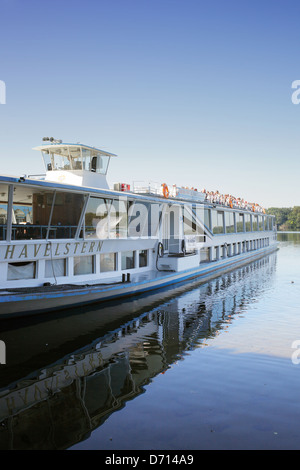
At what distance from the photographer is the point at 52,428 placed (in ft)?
24.8

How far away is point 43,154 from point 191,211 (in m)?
14.3

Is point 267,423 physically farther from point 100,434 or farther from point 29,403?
point 29,403

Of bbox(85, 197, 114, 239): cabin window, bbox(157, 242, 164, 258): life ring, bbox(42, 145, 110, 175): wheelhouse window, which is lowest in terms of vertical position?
bbox(157, 242, 164, 258): life ring

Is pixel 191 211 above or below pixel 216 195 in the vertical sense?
below

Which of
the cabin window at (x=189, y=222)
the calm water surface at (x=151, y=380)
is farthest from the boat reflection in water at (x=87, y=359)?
the cabin window at (x=189, y=222)

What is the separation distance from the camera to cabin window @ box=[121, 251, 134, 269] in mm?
22300

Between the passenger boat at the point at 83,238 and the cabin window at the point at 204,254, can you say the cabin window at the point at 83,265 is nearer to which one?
the passenger boat at the point at 83,238

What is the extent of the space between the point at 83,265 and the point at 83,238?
5.07 ft

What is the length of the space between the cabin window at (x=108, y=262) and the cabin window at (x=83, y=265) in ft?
2.66

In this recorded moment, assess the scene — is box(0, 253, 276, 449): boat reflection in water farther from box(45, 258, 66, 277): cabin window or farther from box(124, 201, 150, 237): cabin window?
box(124, 201, 150, 237): cabin window

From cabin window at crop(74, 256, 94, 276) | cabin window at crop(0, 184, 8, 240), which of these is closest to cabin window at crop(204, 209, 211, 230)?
cabin window at crop(74, 256, 94, 276)

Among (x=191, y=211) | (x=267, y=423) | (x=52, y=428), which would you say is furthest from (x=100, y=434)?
(x=191, y=211)

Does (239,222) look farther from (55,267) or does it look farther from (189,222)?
(55,267)

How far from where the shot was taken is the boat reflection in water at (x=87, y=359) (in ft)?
25.7
